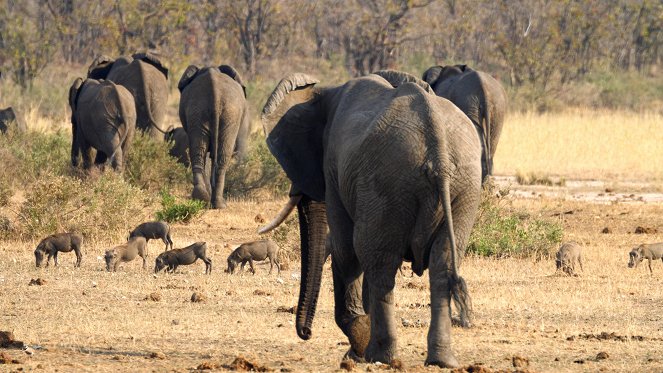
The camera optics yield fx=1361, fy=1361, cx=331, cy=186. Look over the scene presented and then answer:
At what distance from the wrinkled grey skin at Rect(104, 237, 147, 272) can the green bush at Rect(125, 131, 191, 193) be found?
6621 millimetres

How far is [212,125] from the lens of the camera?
18984mm

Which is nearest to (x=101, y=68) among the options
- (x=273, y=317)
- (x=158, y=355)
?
(x=273, y=317)

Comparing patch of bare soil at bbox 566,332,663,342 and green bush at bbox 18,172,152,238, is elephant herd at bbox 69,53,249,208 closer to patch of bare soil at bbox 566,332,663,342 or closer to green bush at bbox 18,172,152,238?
green bush at bbox 18,172,152,238

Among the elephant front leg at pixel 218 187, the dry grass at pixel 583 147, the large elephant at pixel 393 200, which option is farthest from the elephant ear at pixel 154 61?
the large elephant at pixel 393 200

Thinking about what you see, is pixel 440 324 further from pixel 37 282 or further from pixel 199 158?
pixel 199 158

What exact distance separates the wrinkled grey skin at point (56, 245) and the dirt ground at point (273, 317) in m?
0.18

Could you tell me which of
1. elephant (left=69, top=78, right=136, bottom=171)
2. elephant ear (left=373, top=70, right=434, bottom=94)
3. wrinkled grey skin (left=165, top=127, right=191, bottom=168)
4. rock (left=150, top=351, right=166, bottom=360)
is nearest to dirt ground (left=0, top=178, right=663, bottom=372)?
rock (left=150, top=351, right=166, bottom=360)

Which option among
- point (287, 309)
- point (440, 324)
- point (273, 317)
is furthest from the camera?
point (287, 309)

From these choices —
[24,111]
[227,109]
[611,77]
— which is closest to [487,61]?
[611,77]

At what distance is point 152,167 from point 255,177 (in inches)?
70.3

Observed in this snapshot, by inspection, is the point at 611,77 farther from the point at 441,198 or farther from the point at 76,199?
the point at 441,198

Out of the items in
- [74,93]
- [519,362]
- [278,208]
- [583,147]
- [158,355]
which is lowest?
[278,208]

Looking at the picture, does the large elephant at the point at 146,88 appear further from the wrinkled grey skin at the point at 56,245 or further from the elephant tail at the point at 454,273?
the elephant tail at the point at 454,273

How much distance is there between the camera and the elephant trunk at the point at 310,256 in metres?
8.38
